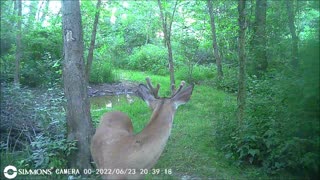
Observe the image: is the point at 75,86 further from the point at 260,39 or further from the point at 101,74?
the point at 101,74

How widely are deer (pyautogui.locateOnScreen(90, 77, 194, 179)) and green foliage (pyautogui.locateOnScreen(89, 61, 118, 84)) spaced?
10611mm

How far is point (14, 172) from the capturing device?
5.65 m

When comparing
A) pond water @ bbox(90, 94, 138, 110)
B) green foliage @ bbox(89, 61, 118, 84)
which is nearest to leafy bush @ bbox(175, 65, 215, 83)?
green foliage @ bbox(89, 61, 118, 84)

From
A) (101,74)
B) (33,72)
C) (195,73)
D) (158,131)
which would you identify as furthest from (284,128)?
(101,74)

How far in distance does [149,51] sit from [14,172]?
54.5 feet

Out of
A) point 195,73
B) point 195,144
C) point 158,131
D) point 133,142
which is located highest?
point 195,73

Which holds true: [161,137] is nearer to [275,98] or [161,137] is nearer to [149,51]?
[275,98]

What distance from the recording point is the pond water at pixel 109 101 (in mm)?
11602

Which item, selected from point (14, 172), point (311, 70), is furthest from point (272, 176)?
point (14, 172)

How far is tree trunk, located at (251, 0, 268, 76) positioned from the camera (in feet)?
31.0

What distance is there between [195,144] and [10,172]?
3.77 metres

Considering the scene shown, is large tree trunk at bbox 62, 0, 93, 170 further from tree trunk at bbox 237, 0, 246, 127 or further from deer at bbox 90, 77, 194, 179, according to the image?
tree trunk at bbox 237, 0, 246, 127

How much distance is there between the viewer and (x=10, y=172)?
5.64 metres

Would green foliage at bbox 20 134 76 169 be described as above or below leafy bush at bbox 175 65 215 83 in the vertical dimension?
below
